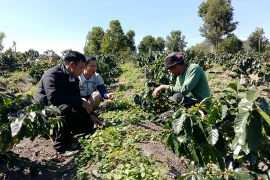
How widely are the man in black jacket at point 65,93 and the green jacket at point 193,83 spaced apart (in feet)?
4.21

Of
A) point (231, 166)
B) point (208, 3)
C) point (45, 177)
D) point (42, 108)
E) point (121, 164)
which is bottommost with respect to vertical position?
point (45, 177)

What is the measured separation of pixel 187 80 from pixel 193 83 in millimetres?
90

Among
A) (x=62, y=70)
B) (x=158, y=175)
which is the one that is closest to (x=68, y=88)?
(x=62, y=70)

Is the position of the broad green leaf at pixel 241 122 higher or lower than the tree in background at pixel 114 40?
lower

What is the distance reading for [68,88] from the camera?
3.30 meters

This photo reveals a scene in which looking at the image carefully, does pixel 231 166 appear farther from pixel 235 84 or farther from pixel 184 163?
pixel 184 163

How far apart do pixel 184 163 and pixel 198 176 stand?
1.60 m

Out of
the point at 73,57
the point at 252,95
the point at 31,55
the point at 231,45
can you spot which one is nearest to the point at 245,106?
the point at 252,95

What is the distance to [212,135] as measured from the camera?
1.33 m

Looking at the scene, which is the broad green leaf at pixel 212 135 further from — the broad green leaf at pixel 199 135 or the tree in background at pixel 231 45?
the tree in background at pixel 231 45

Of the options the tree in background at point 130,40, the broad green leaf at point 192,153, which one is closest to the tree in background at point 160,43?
the tree in background at point 130,40

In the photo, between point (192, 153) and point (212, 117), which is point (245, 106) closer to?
A: point (212, 117)

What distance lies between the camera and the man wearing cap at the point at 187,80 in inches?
135

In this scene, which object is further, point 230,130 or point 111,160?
point 111,160
